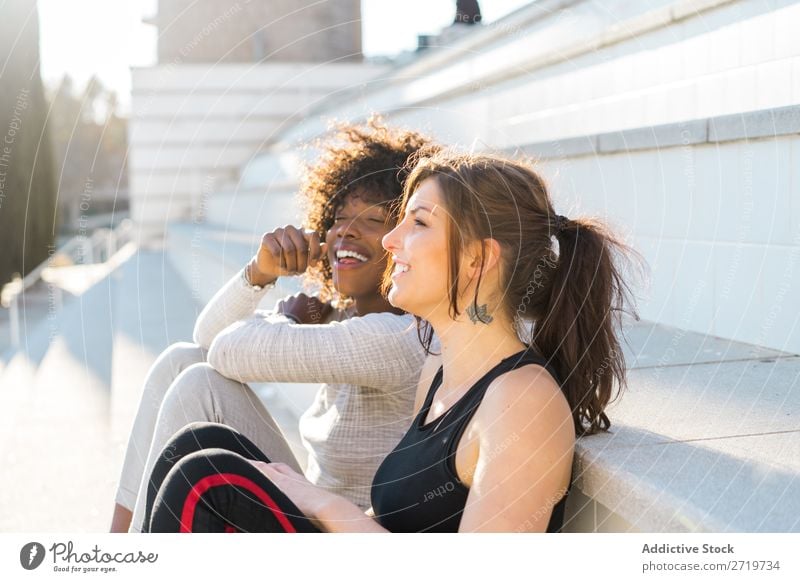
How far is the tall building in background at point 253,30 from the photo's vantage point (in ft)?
39.4

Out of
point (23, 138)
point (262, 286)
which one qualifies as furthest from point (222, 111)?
point (262, 286)

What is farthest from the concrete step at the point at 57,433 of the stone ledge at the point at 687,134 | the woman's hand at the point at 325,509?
the stone ledge at the point at 687,134

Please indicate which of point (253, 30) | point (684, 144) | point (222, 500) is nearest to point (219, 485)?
point (222, 500)

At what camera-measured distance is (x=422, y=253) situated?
1.55 metres

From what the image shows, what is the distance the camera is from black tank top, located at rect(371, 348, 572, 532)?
143 cm

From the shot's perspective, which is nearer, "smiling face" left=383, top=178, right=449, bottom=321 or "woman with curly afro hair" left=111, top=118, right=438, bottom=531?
"smiling face" left=383, top=178, right=449, bottom=321

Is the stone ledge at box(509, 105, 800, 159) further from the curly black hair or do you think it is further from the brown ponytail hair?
the brown ponytail hair

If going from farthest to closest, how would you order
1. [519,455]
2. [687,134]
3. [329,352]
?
1. [687,134]
2. [329,352]
3. [519,455]

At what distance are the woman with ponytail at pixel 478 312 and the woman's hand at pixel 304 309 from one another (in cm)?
65

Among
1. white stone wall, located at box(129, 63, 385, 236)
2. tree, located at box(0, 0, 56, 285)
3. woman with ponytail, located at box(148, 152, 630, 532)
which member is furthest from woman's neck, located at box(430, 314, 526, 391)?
white stone wall, located at box(129, 63, 385, 236)

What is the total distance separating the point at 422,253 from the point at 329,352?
1.01 ft

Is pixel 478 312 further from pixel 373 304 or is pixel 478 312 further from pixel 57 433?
pixel 57 433

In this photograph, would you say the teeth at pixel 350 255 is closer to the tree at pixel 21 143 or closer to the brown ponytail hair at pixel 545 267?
the brown ponytail hair at pixel 545 267

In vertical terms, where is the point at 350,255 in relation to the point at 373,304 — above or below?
above
